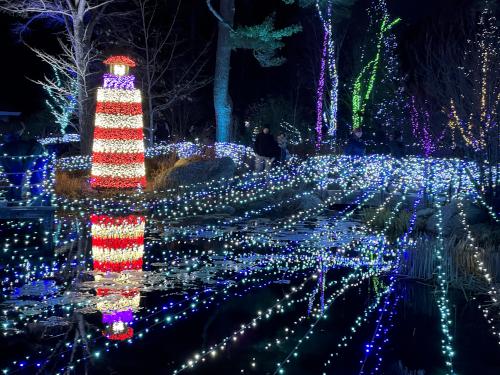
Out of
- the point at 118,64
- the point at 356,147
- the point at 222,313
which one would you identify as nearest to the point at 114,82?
the point at 118,64

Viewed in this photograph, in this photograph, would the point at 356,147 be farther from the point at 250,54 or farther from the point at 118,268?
the point at 250,54

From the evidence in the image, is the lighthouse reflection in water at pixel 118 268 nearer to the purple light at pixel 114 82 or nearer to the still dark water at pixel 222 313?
the still dark water at pixel 222 313

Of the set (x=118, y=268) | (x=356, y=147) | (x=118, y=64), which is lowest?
(x=118, y=268)

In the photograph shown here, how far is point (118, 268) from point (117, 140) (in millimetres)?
7220

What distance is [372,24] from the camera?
104 ft

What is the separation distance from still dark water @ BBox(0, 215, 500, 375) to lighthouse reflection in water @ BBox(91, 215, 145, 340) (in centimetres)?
2

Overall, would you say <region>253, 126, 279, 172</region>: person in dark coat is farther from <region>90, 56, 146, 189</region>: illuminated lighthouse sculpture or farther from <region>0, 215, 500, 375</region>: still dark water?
<region>0, 215, 500, 375</region>: still dark water

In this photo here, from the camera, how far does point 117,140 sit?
52.2 ft

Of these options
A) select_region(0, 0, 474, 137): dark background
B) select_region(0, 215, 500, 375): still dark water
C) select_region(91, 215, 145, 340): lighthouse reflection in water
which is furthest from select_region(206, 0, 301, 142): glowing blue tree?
select_region(0, 215, 500, 375): still dark water

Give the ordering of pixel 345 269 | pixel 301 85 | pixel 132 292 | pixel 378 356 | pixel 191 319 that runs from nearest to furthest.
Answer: pixel 378 356, pixel 191 319, pixel 132 292, pixel 345 269, pixel 301 85

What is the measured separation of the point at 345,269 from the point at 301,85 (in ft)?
88.1

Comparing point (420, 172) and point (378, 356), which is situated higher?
point (420, 172)

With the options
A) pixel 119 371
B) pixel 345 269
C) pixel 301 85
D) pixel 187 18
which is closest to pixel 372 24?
pixel 301 85

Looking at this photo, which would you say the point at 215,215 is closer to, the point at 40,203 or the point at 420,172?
the point at 40,203
